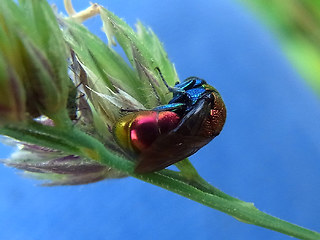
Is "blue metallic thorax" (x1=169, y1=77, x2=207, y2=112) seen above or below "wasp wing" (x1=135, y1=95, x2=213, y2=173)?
above

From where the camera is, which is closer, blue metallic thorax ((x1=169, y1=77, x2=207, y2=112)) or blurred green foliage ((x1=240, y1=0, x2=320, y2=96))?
blue metallic thorax ((x1=169, y1=77, x2=207, y2=112))

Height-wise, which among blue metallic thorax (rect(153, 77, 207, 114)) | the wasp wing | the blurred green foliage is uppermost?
the blurred green foliage

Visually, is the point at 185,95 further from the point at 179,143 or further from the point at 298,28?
the point at 298,28

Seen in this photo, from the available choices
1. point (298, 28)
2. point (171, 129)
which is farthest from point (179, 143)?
point (298, 28)

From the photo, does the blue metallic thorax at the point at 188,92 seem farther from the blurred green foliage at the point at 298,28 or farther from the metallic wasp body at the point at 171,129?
the blurred green foliage at the point at 298,28

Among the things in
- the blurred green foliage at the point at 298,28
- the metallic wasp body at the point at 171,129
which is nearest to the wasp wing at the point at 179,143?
the metallic wasp body at the point at 171,129

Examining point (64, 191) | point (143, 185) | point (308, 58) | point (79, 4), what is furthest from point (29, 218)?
point (308, 58)

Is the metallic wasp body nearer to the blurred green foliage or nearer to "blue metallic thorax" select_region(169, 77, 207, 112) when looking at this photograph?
"blue metallic thorax" select_region(169, 77, 207, 112)

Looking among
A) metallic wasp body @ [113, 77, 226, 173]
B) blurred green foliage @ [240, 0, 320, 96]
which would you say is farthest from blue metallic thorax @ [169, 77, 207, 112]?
blurred green foliage @ [240, 0, 320, 96]
